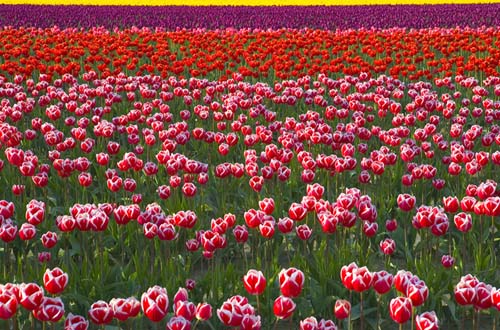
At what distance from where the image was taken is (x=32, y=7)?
2722cm

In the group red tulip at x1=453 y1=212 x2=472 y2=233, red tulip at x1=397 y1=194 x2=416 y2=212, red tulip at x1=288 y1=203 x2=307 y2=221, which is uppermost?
red tulip at x1=397 y1=194 x2=416 y2=212

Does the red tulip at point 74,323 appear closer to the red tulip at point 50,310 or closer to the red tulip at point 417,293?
the red tulip at point 50,310

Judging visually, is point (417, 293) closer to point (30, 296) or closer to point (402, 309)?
point (402, 309)

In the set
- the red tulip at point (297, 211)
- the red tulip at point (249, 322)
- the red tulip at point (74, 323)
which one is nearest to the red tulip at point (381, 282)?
the red tulip at point (249, 322)

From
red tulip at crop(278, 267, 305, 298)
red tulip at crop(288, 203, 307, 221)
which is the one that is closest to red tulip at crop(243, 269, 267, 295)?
red tulip at crop(278, 267, 305, 298)

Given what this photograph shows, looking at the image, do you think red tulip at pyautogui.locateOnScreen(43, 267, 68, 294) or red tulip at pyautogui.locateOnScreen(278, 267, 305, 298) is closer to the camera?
red tulip at pyautogui.locateOnScreen(278, 267, 305, 298)

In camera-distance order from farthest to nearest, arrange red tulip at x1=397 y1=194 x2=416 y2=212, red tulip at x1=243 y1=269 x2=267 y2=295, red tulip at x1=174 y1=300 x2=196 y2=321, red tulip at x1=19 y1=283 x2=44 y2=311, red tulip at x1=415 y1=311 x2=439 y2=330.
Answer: red tulip at x1=397 y1=194 x2=416 y2=212 < red tulip at x1=243 y1=269 x2=267 y2=295 < red tulip at x1=19 y1=283 x2=44 y2=311 < red tulip at x1=174 y1=300 x2=196 y2=321 < red tulip at x1=415 y1=311 x2=439 y2=330

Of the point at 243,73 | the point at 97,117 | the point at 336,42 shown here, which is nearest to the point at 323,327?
the point at 97,117

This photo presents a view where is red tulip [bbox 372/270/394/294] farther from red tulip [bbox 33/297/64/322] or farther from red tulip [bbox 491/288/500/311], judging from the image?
red tulip [bbox 33/297/64/322]

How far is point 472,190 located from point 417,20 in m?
19.7

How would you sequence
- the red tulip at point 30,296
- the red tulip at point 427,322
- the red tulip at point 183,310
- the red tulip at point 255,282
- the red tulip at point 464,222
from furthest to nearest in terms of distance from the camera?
the red tulip at point 464,222 → the red tulip at point 255,282 → the red tulip at point 30,296 → the red tulip at point 183,310 → the red tulip at point 427,322

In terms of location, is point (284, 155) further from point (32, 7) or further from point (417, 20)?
point (32, 7)

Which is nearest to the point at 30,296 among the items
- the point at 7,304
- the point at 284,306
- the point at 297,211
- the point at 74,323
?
the point at 7,304

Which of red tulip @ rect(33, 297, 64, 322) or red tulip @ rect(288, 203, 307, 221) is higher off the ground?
red tulip @ rect(288, 203, 307, 221)
